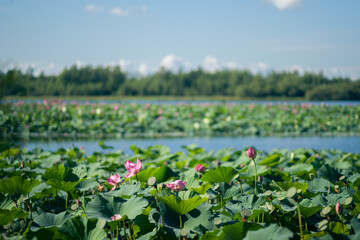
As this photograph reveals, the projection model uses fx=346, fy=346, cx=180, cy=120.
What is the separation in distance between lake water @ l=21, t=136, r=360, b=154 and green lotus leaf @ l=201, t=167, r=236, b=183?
11.8 ft

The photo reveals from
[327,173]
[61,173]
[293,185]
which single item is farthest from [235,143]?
[61,173]

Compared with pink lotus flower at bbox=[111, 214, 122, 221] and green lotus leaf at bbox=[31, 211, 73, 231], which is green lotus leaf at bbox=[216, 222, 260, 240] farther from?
green lotus leaf at bbox=[31, 211, 73, 231]

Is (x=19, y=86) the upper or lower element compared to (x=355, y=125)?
upper

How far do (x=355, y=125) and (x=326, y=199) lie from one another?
749 centimetres

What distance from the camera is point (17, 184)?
5.32ft

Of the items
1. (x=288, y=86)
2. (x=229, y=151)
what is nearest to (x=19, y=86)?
(x=229, y=151)

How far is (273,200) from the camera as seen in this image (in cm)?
156

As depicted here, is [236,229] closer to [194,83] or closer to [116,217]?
[116,217]

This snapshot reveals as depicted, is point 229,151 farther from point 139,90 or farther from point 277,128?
point 139,90

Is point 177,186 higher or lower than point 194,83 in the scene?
lower

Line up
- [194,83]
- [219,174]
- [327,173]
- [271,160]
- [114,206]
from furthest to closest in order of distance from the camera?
[194,83] → [271,160] → [327,173] → [219,174] → [114,206]

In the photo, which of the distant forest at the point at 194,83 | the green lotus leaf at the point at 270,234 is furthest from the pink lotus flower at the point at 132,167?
the distant forest at the point at 194,83

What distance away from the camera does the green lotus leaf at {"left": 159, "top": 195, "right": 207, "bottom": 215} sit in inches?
50.0

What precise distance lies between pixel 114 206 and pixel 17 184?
58cm
